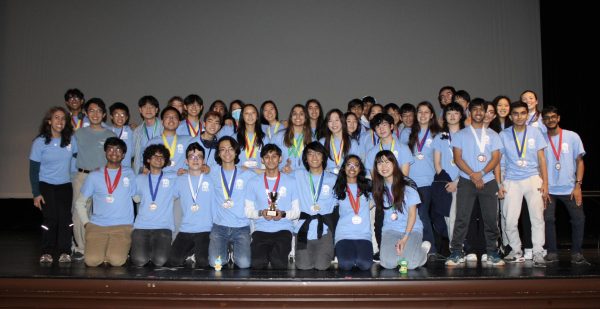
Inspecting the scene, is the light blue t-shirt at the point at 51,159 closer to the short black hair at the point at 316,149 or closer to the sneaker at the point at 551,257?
the short black hair at the point at 316,149

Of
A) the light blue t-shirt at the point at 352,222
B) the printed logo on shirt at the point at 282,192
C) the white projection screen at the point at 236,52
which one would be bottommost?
the light blue t-shirt at the point at 352,222

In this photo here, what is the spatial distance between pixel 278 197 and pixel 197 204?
708mm

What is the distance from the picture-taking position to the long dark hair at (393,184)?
4203 mm

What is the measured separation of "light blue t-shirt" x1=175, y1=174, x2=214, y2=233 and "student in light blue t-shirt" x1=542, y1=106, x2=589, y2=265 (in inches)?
115

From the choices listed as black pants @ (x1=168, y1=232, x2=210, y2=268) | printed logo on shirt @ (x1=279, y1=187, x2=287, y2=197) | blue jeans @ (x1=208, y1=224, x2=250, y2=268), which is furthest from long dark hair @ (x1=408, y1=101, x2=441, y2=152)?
black pants @ (x1=168, y1=232, x2=210, y2=268)

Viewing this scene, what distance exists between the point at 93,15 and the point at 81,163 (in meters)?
3.76

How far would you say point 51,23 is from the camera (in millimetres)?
7766

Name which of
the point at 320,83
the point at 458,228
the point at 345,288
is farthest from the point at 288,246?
the point at 320,83

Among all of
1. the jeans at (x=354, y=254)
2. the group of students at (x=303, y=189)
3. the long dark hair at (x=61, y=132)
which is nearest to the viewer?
the jeans at (x=354, y=254)

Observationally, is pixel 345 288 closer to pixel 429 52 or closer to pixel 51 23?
pixel 429 52

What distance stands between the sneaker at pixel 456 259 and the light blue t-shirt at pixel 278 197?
4.31ft

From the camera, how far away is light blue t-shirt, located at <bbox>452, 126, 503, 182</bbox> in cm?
448

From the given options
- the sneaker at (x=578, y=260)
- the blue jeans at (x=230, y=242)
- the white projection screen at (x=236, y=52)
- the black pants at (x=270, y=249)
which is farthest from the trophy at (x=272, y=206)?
the white projection screen at (x=236, y=52)

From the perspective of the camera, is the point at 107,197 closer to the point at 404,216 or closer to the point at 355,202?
the point at 355,202
